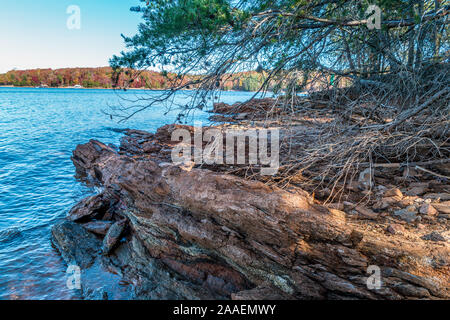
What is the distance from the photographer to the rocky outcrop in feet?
8.38

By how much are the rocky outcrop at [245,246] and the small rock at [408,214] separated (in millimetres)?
228

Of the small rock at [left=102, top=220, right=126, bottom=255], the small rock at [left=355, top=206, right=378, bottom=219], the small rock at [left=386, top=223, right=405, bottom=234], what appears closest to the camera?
the small rock at [left=386, top=223, right=405, bottom=234]

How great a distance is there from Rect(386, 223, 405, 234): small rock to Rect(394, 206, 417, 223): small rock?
0.61ft

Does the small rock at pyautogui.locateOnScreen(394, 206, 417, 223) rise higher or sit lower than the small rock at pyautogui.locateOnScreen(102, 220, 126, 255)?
higher

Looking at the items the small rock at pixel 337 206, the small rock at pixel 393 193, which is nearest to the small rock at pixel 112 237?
the small rock at pixel 337 206

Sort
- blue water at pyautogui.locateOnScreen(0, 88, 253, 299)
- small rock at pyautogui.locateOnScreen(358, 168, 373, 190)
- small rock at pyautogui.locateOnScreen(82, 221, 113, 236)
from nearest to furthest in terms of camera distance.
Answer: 1. small rock at pyautogui.locateOnScreen(358, 168, 373, 190)
2. blue water at pyautogui.locateOnScreen(0, 88, 253, 299)
3. small rock at pyautogui.locateOnScreen(82, 221, 113, 236)

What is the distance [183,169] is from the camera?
15.0ft

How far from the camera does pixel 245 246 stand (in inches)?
134

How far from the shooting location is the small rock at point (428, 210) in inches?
116

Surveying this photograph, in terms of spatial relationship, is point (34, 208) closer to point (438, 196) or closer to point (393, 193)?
point (393, 193)

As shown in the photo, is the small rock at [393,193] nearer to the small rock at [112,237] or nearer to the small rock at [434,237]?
the small rock at [434,237]
